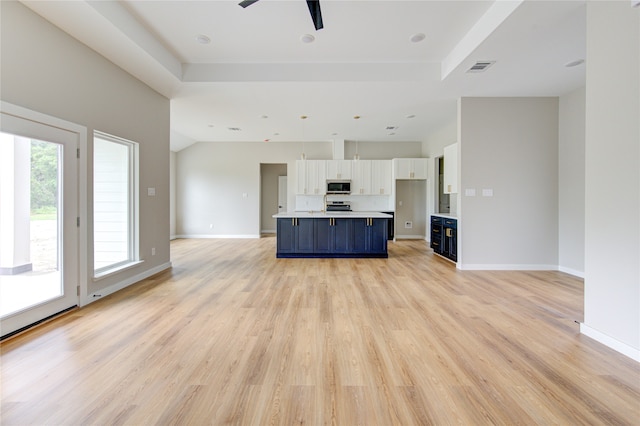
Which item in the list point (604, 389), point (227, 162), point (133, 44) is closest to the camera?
point (604, 389)

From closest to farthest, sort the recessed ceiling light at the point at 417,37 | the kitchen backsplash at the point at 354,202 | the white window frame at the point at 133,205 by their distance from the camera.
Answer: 1. the recessed ceiling light at the point at 417,37
2. the white window frame at the point at 133,205
3. the kitchen backsplash at the point at 354,202

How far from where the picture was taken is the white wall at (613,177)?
1.98m

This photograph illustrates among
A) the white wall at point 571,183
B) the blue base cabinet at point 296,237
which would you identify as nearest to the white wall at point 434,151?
the white wall at point 571,183

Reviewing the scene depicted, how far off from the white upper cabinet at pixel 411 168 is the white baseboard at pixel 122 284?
238 inches

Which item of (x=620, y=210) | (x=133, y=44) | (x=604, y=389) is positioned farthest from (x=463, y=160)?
(x=133, y=44)

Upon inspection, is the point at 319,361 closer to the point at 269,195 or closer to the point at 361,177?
the point at 361,177

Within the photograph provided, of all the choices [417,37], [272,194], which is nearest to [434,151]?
[417,37]

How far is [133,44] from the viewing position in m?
3.07

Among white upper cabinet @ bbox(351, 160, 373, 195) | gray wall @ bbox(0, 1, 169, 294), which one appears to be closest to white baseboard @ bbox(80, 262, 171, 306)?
gray wall @ bbox(0, 1, 169, 294)

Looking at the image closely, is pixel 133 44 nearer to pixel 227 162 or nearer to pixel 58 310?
pixel 58 310

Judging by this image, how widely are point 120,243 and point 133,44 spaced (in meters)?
2.50

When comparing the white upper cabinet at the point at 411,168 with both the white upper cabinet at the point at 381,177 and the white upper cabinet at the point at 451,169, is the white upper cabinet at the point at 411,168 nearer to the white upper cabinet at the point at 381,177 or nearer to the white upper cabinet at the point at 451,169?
the white upper cabinet at the point at 381,177

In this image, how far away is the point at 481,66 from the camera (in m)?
3.58

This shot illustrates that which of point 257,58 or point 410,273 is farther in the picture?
point 410,273
